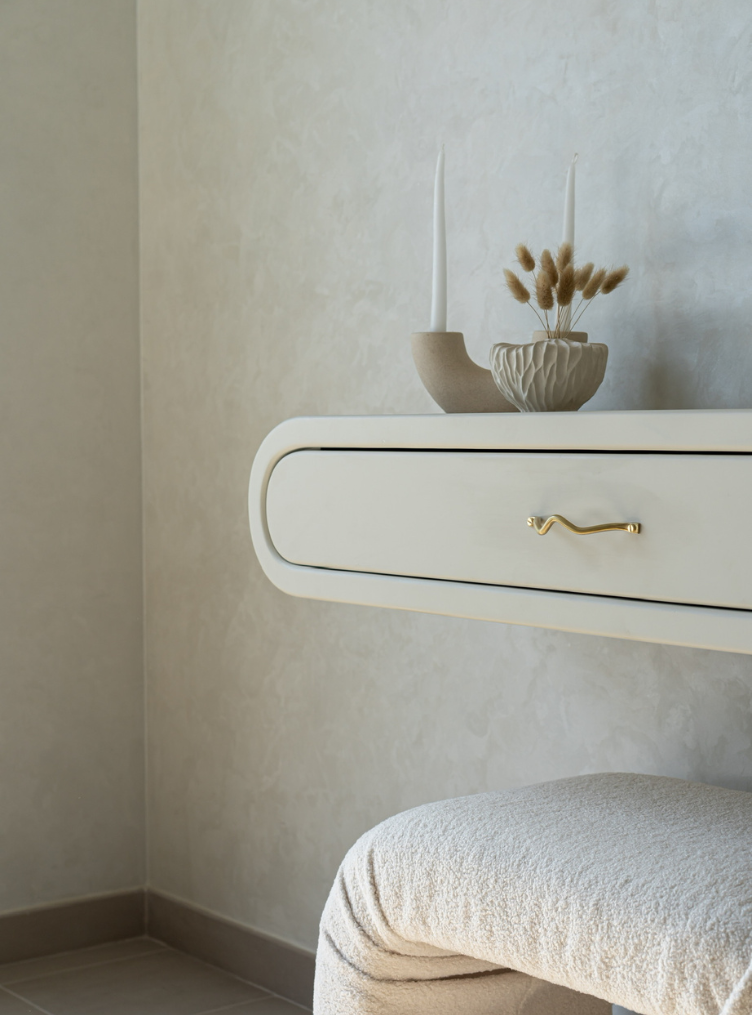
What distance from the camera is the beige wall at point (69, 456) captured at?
1.55 metres

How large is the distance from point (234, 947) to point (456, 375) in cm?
95

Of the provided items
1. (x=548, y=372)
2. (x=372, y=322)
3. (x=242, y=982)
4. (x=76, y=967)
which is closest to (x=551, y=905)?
(x=548, y=372)

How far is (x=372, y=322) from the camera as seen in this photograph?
1334mm

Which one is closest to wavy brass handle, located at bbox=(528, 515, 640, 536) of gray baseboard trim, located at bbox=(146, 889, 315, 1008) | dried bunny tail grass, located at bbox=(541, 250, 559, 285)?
dried bunny tail grass, located at bbox=(541, 250, 559, 285)

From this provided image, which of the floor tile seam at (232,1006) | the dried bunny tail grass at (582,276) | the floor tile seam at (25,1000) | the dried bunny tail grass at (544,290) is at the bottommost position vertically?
the floor tile seam at (232,1006)

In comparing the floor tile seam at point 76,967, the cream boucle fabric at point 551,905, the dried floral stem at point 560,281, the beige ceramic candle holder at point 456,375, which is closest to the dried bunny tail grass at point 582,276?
the dried floral stem at point 560,281

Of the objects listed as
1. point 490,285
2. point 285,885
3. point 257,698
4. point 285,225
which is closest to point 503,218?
point 490,285

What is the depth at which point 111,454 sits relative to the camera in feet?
5.42

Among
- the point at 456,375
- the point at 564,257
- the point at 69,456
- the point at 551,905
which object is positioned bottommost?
the point at 551,905

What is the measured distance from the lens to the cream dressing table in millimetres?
702

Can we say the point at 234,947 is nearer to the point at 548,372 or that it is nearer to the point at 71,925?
the point at 71,925

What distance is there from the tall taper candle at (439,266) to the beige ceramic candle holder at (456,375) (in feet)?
0.05

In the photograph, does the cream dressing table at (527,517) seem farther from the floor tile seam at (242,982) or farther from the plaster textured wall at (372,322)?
the floor tile seam at (242,982)

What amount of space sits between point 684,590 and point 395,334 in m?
0.68
